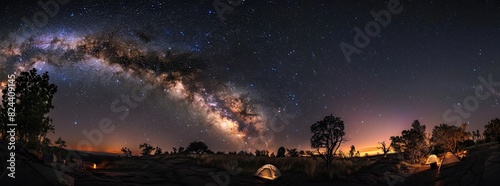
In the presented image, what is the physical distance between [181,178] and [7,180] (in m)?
10.5

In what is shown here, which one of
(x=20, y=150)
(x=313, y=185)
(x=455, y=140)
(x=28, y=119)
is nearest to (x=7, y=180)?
(x=20, y=150)

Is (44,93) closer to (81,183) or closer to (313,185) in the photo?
(81,183)

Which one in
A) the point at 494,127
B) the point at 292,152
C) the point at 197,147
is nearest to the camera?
the point at 494,127

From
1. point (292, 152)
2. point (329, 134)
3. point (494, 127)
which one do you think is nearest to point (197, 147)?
point (292, 152)

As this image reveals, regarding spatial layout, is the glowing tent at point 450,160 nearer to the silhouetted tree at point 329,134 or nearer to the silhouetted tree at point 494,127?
the silhouetted tree at point 329,134

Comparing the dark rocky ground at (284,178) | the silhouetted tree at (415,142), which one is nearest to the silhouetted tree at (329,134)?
the dark rocky ground at (284,178)

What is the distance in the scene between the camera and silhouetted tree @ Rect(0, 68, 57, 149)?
64.3 ft

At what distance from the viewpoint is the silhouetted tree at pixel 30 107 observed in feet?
64.3

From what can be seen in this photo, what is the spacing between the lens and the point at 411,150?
38969 millimetres

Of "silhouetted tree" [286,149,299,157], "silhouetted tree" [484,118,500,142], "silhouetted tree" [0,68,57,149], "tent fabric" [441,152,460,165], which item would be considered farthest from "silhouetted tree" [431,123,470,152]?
"silhouetted tree" [0,68,57,149]

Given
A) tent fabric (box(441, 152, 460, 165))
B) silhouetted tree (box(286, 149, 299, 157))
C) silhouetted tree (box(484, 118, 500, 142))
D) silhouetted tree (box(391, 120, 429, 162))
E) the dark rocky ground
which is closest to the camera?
the dark rocky ground

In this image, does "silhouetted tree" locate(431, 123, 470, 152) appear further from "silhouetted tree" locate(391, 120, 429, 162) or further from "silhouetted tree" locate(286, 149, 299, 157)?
"silhouetted tree" locate(286, 149, 299, 157)

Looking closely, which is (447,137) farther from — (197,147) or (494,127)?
(197,147)

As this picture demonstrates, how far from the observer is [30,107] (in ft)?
66.4
